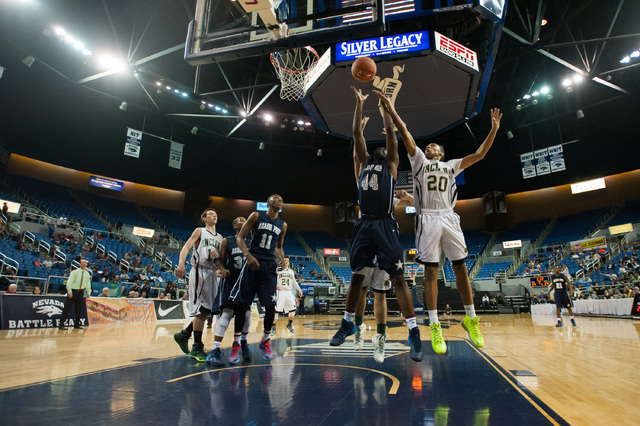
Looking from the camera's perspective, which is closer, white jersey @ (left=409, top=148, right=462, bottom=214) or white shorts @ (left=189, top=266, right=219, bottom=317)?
white jersey @ (left=409, top=148, right=462, bottom=214)

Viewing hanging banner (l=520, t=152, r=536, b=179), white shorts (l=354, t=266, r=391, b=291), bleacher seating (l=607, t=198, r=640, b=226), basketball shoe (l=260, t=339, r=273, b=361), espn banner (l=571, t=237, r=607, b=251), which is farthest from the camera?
hanging banner (l=520, t=152, r=536, b=179)

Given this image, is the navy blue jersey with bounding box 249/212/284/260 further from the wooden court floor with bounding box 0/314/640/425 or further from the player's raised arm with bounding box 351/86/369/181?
the player's raised arm with bounding box 351/86/369/181

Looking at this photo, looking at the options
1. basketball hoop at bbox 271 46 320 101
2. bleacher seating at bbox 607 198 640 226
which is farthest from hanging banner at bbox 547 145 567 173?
basketball hoop at bbox 271 46 320 101

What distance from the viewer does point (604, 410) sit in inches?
93.7

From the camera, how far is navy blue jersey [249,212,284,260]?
5152 mm

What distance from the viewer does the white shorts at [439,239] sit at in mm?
4074

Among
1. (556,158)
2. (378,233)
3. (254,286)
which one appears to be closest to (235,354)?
(254,286)

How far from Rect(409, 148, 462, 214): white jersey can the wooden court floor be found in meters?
1.82

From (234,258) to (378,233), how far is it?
7.79ft

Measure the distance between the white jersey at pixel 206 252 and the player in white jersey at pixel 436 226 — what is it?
298cm

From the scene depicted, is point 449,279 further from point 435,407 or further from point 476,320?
point 435,407

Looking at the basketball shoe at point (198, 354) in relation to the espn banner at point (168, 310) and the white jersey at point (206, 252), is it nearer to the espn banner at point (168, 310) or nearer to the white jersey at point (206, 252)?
the white jersey at point (206, 252)

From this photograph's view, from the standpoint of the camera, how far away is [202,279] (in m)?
5.40

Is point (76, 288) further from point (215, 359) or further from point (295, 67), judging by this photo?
point (295, 67)
